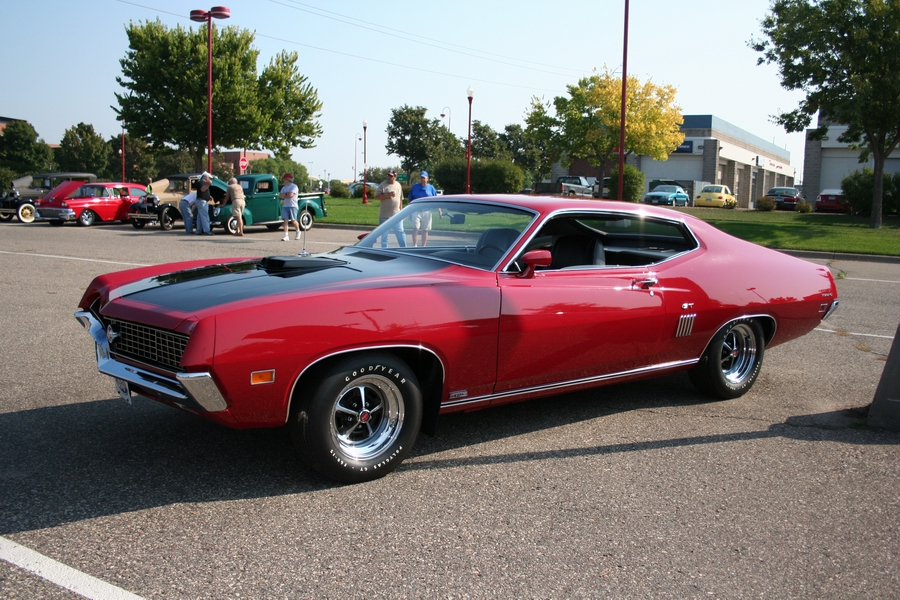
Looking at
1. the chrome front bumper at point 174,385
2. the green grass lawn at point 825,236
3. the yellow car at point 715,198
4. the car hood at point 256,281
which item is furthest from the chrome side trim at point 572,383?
the yellow car at point 715,198

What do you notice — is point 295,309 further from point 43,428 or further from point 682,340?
point 682,340

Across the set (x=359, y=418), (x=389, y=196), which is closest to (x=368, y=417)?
(x=359, y=418)

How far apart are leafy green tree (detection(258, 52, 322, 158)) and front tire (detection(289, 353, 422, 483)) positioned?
126 ft

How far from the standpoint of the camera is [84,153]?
7850 cm

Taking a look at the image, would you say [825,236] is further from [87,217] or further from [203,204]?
[87,217]

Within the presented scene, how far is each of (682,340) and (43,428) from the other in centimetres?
395

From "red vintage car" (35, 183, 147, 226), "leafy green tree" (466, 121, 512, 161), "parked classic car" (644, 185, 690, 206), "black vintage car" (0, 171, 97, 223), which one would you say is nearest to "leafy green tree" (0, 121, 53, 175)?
"leafy green tree" (466, 121, 512, 161)

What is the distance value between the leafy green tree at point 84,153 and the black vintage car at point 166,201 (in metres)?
59.8

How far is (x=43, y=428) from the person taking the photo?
14.7ft

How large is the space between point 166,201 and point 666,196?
29.5m

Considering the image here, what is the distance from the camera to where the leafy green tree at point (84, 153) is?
78562mm

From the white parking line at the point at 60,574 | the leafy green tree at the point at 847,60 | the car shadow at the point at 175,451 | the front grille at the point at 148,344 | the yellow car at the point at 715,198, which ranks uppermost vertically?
the leafy green tree at the point at 847,60

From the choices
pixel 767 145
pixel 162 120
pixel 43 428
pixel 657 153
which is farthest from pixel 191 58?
pixel 767 145

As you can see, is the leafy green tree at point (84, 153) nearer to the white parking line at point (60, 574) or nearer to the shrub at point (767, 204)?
the shrub at point (767, 204)
